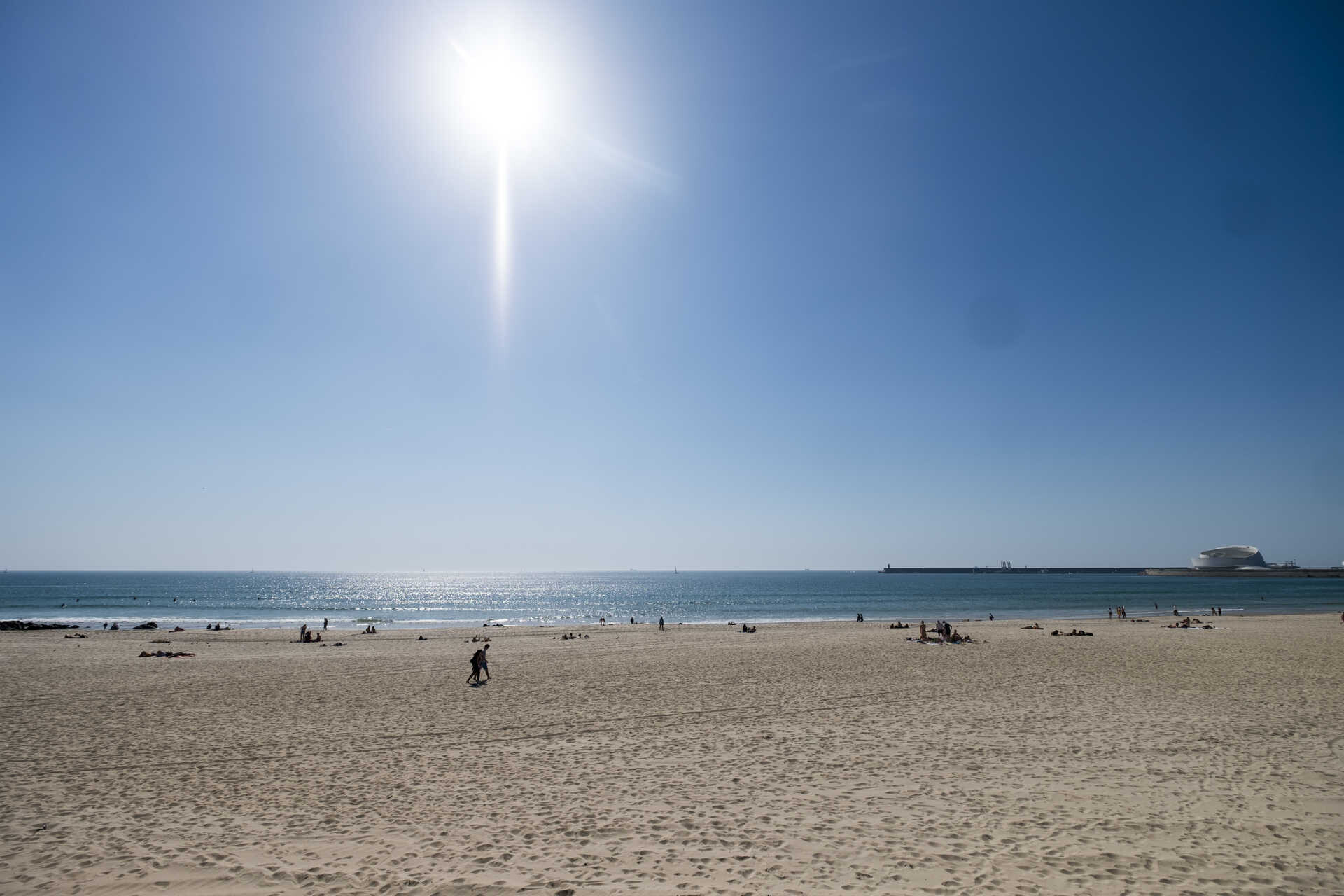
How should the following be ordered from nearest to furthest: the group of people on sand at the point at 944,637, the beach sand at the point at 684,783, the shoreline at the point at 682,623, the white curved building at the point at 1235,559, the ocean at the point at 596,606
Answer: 1. the beach sand at the point at 684,783
2. the group of people on sand at the point at 944,637
3. the shoreline at the point at 682,623
4. the ocean at the point at 596,606
5. the white curved building at the point at 1235,559

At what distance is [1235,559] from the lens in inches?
7303

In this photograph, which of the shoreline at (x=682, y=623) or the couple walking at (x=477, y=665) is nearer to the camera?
the couple walking at (x=477, y=665)

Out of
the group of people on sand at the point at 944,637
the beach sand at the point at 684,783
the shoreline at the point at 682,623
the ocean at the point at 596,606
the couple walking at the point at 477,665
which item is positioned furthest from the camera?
the ocean at the point at 596,606

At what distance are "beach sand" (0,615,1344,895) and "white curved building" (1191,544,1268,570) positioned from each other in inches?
8700

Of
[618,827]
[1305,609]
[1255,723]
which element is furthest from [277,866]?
[1305,609]

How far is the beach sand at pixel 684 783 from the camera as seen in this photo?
22.6ft

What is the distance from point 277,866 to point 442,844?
5.76ft

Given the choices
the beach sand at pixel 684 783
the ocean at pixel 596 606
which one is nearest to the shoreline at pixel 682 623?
the ocean at pixel 596 606

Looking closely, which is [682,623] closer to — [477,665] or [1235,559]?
[477,665]

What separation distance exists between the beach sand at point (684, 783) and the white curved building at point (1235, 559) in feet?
725

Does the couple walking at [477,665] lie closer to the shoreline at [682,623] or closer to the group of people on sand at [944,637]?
the group of people on sand at [944,637]

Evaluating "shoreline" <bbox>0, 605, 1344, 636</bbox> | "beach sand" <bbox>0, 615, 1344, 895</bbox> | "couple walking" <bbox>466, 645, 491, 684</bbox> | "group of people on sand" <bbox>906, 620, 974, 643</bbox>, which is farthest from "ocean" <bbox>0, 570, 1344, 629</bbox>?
"beach sand" <bbox>0, 615, 1344, 895</bbox>

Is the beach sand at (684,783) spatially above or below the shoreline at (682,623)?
above

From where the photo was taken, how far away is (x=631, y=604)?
9250 cm
